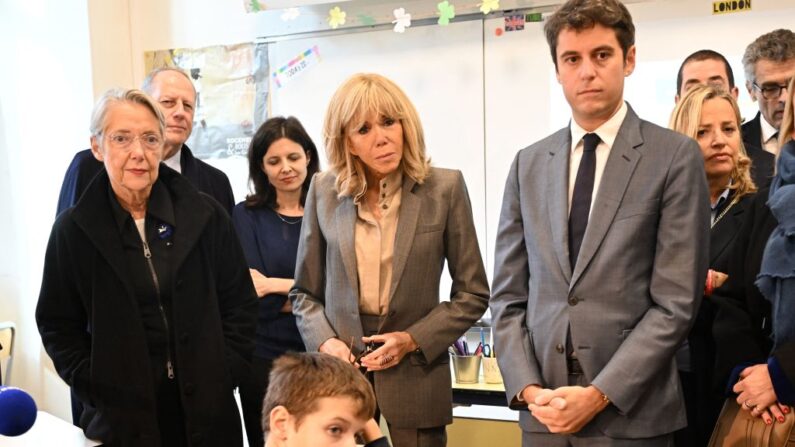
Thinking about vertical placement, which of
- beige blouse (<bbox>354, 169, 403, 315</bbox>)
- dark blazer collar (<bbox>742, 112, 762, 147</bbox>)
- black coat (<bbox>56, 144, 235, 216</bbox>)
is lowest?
beige blouse (<bbox>354, 169, 403, 315</bbox>)

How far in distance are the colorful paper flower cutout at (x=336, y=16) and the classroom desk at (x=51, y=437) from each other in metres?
2.52

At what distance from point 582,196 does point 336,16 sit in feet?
8.51

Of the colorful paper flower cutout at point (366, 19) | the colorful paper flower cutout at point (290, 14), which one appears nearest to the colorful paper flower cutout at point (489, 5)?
the colorful paper flower cutout at point (366, 19)

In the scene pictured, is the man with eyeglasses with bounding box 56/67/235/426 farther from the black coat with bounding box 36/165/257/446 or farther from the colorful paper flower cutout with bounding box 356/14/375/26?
the colorful paper flower cutout with bounding box 356/14/375/26

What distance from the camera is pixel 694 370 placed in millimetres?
2369

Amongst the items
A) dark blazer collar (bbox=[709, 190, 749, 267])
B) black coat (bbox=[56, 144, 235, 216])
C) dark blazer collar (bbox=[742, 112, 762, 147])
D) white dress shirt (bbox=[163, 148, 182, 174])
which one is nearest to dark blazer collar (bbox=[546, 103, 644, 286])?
dark blazer collar (bbox=[709, 190, 749, 267])

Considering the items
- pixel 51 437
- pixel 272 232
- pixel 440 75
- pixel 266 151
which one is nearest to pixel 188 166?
pixel 266 151

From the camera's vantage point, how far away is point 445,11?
4035 mm

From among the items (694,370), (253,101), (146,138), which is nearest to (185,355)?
(146,138)

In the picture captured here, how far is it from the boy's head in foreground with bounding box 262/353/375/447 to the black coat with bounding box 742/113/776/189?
1.56 meters

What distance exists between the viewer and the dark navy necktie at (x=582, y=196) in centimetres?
197

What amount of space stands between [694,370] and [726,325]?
0.64 ft

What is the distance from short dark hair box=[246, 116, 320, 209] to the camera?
310cm

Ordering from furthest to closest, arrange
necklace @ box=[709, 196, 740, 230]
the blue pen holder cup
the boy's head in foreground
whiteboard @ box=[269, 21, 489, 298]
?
whiteboard @ box=[269, 21, 489, 298]
the blue pen holder cup
necklace @ box=[709, 196, 740, 230]
the boy's head in foreground
